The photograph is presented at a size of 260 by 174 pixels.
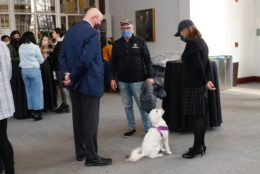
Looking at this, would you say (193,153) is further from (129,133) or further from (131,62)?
(131,62)

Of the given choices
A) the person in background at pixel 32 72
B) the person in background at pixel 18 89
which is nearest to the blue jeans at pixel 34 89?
the person in background at pixel 32 72

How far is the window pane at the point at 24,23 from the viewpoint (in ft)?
34.2

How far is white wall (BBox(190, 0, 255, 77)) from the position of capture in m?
8.29

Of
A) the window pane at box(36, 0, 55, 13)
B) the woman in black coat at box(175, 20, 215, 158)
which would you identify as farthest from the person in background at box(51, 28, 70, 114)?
the window pane at box(36, 0, 55, 13)

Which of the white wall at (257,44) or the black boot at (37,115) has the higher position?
the white wall at (257,44)

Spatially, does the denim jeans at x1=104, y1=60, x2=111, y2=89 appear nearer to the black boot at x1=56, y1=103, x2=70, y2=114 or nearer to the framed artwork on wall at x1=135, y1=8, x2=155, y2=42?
the framed artwork on wall at x1=135, y1=8, x2=155, y2=42

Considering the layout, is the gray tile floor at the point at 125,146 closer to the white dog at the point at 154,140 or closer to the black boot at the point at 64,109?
the white dog at the point at 154,140

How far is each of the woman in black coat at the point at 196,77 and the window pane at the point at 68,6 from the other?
28.2ft

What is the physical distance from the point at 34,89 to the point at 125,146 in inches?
99.3

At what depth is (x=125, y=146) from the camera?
4.01 m

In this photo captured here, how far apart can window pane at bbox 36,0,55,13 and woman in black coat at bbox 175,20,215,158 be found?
27.8 ft

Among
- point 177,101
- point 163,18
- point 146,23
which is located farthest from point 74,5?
point 177,101

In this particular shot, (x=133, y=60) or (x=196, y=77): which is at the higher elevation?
(x=133, y=60)

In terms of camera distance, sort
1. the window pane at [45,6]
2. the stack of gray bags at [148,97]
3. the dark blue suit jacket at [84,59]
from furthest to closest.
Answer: the window pane at [45,6] → the stack of gray bags at [148,97] → the dark blue suit jacket at [84,59]
